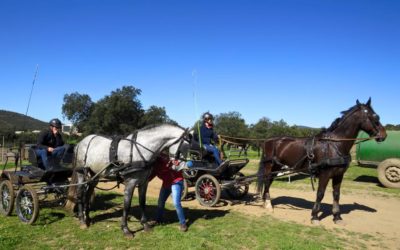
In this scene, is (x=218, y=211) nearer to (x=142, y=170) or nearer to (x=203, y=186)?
(x=203, y=186)

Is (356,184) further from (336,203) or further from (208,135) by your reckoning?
(208,135)

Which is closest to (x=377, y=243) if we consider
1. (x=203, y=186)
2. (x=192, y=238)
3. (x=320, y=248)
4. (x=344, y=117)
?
(x=320, y=248)

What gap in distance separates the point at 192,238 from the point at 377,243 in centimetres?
379

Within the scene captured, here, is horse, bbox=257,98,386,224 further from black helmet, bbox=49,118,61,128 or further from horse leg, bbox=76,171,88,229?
black helmet, bbox=49,118,61,128

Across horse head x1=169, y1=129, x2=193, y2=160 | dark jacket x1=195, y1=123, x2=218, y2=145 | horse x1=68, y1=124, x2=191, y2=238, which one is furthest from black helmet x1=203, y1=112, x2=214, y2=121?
horse head x1=169, y1=129, x2=193, y2=160

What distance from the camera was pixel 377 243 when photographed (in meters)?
7.37

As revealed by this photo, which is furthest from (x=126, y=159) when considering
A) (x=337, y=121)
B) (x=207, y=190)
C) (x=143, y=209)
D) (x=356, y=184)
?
(x=356, y=184)

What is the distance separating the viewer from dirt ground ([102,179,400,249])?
27.7ft

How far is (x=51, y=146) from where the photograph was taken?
30.4ft

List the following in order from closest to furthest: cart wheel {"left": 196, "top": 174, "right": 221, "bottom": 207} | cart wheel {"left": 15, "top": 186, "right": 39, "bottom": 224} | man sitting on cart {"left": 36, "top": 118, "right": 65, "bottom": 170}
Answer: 1. cart wheel {"left": 15, "top": 186, "right": 39, "bottom": 224}
2. man sitting on cart {"left": 36, "top": 118, "right": 65, "bottom": 170}
3. cart wheel {"left": 196, "top": 174, "right": 221, "bottom": 207}

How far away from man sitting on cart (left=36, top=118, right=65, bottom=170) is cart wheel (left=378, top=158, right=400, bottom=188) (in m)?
12.6

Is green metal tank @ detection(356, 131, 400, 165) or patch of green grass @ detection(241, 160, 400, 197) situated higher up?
green metal tank @ detection(356, 131, 400, 165)

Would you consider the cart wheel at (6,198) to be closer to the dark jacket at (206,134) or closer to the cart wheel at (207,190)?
the cart wheel at (207,190)

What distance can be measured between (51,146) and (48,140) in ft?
0.58
